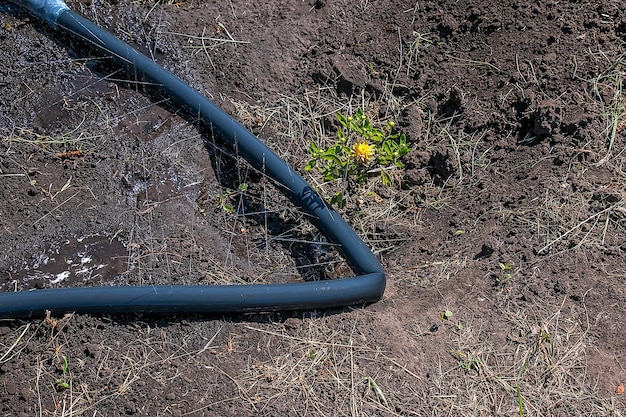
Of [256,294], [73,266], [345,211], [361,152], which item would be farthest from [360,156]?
[73,266]

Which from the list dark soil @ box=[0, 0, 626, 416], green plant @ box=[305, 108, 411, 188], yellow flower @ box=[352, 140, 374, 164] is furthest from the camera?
green plant @ box=[305, 108, 411, 188]

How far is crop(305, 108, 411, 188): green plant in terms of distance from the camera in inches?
126

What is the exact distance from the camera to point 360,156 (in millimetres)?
3104

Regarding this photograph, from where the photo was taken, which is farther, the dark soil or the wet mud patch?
the wet mud patch

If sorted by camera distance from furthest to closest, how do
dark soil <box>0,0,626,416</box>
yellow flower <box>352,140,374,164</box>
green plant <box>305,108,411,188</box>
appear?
green plant <box>305,108,411,188</box>
yellow flower <box>352,140,374,164</box>
dark soil <box>0,0,626,416</box>

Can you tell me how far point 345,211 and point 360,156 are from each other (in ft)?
1.34

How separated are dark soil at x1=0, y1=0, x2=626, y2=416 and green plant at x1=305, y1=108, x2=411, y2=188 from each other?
0.46ft

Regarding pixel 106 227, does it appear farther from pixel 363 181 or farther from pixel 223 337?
pixel 363 181

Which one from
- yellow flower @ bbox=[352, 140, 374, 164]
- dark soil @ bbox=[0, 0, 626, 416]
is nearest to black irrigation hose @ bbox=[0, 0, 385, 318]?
dark soil @ bbox=[0, 0, 626, 416]

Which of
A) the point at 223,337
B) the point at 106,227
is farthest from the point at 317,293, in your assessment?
the point at 106,227

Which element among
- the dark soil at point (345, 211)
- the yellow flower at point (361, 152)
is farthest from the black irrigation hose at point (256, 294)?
the yellow flower at point (361, 152)

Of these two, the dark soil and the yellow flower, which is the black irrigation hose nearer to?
the dark soil

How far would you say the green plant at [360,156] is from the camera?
126 inches

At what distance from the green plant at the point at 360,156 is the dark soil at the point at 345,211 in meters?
0.14
